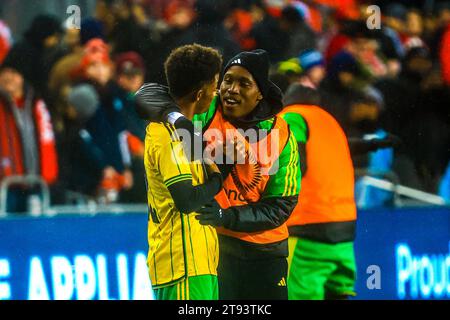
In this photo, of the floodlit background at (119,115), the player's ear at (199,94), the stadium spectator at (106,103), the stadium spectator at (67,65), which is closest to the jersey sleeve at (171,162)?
the player's ear at (199,94)

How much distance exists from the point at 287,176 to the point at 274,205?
0.18 m

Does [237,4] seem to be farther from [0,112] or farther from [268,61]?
[0,112]

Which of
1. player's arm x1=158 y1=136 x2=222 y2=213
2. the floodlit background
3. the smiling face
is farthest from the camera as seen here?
the floodlit background

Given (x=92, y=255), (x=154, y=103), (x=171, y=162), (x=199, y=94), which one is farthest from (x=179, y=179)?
(x=92, y=255)

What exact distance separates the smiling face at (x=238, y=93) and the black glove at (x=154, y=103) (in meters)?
0.31

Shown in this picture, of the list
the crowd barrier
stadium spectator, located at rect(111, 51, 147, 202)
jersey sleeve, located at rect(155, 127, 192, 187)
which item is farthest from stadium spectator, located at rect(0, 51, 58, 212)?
jersey sleeve, located at rect(155, 127, 192, 187)

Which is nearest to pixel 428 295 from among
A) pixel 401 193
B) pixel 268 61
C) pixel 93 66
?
pixel 401 193

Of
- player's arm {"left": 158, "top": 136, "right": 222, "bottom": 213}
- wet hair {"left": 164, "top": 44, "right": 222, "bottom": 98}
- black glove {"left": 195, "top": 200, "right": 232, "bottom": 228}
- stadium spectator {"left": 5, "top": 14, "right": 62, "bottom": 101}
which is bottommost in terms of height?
black glove {"left": 195, "top": 200, "right": 232, "bottom": 228}

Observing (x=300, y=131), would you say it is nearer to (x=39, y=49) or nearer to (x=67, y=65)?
(x=67, y=65)

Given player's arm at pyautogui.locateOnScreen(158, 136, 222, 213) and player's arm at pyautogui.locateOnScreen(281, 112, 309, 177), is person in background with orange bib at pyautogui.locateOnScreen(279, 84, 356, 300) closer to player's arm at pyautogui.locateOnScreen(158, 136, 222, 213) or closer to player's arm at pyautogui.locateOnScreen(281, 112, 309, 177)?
player's arm at pyautogui.locateOnScreen(281, 112, 309, 177)

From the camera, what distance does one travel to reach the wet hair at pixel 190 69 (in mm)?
5785

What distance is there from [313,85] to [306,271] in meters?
1.06

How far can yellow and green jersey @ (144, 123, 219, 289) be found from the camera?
18.0ft

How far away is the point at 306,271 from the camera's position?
259 inches
